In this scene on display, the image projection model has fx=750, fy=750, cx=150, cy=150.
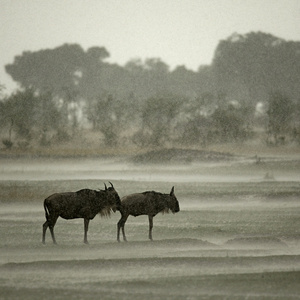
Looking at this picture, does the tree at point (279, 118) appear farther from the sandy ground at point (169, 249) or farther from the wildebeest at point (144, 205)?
the wildebeest at point (144, 205)

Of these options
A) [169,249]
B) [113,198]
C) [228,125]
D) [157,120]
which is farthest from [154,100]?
[169,249]

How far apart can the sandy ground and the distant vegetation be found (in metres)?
10.7

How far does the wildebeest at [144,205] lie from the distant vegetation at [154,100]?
672 inches

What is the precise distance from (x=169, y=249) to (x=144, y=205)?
3.73 feet

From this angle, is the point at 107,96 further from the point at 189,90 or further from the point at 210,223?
the point at 210,223

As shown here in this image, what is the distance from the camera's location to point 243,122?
36281 mm

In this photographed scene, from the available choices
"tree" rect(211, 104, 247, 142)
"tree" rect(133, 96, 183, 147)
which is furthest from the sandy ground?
"tree" rect(211, 104, 247, 142)

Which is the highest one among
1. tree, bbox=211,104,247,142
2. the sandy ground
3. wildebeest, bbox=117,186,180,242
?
tree, bbox=211,104,247,142

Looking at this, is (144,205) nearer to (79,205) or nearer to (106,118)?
(79,205)

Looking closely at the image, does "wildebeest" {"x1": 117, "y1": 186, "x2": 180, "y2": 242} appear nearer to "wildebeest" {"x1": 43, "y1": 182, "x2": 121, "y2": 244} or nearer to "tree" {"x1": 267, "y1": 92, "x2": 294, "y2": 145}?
"wildebeest" {"x1": 43, "y1": 182, "x2": 121, "y2": 244}

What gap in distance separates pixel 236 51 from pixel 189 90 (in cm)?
772

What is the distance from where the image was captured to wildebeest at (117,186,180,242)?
13.2m

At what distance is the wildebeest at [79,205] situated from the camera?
41.6 ft

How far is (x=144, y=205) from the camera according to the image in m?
13.3
